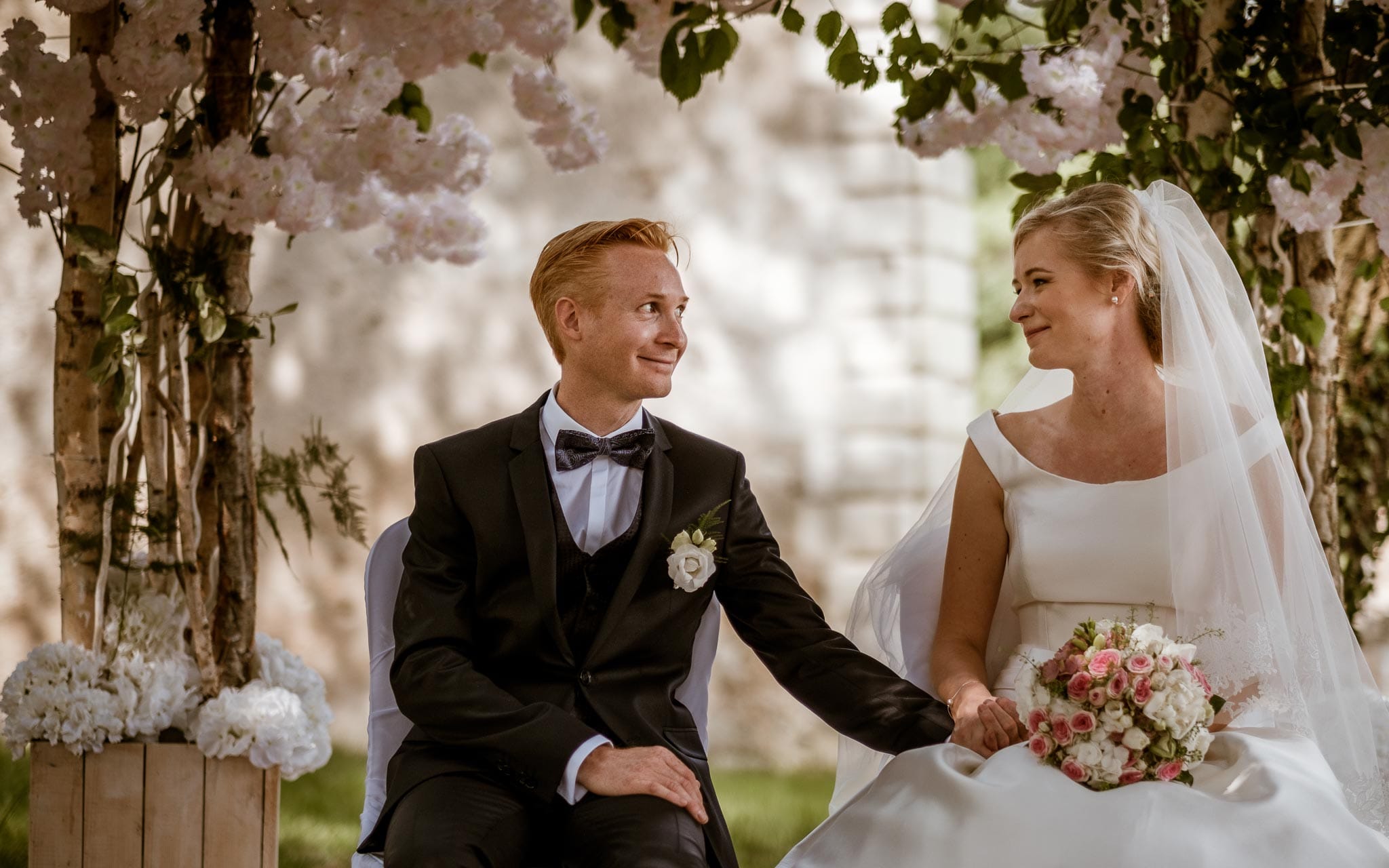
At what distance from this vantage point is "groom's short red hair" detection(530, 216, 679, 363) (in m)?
2.47

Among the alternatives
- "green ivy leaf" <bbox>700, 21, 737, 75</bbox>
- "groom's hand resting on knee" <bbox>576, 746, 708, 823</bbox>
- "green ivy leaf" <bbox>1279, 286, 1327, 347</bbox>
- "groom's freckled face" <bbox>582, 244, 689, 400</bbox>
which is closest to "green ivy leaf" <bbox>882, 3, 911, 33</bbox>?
"green ivy leaf" <bbox>700, 21, 737, 75</bbox>

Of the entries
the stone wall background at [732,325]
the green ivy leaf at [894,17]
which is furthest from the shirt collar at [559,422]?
the stone wall background at [732,325]

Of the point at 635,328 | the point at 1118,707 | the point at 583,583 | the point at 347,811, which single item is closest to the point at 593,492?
the point at 583,583

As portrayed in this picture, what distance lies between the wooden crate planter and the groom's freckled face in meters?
1.14

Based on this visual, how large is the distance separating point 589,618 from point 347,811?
2768 millimetres

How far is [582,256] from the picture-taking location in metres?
2.49

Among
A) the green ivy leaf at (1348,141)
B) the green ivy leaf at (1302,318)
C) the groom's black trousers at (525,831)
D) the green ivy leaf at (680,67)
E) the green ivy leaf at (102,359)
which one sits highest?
the green ivy leaf at (680,67)

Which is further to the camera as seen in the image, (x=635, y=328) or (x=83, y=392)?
(x=83, y=392)

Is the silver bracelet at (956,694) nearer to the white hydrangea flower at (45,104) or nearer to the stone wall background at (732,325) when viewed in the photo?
the white hydrangea flower at (45,104)

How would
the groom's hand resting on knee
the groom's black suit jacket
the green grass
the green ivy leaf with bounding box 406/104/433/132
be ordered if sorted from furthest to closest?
the green grass < the green ivy leaf with bounding box 406/104/433/132 < the groom's black suit jacket < the groom's hand resting on knee

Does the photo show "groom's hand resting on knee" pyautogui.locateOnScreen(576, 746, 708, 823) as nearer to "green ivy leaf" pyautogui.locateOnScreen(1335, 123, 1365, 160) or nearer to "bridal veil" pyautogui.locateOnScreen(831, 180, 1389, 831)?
"bridal veil" pyautogui.locateOnScreen(831, 180, 1389, 831)

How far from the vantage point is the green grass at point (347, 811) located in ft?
13.9

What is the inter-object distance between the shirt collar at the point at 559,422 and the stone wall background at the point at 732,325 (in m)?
3.09

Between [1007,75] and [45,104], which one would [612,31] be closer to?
[1007,75]
